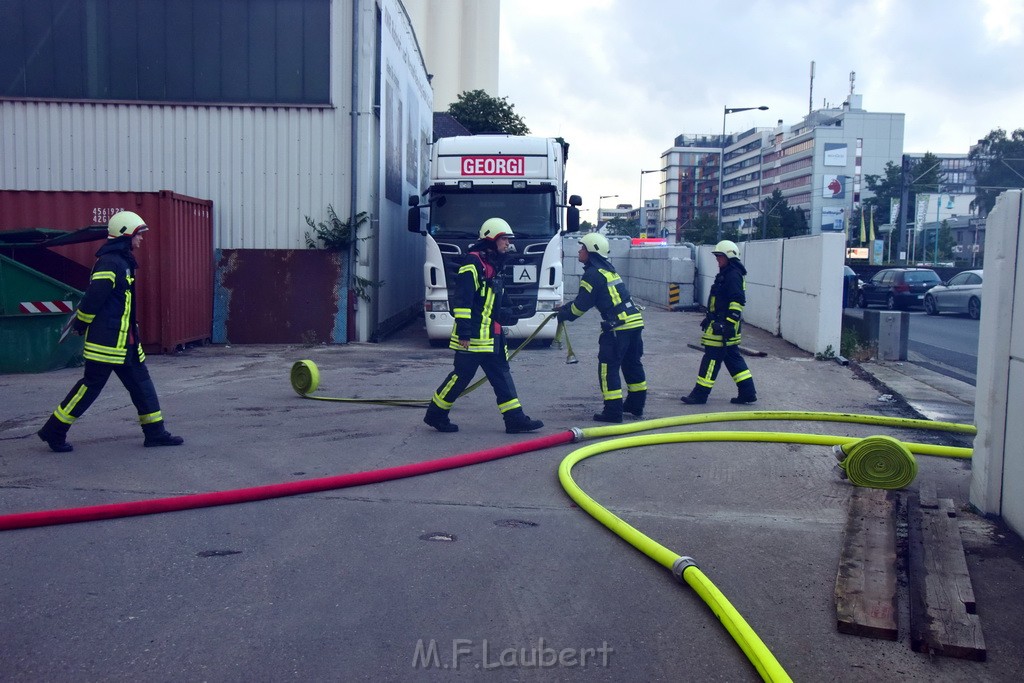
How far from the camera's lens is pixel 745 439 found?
8.21 m

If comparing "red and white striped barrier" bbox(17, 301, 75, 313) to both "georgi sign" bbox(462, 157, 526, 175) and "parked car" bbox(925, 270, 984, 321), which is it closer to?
"georgi sign" bbox(462, 157, 526, 175)

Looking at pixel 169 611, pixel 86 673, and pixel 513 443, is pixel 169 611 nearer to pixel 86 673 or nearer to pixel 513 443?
pixel 86 673

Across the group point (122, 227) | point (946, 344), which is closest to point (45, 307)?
point (122, 227)

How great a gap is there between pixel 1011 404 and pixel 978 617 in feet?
6.12

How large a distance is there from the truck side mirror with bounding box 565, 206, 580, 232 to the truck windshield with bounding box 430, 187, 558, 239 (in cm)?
40

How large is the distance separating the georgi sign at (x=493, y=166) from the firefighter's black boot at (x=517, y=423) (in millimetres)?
8209

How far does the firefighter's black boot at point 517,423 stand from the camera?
8.64 meters

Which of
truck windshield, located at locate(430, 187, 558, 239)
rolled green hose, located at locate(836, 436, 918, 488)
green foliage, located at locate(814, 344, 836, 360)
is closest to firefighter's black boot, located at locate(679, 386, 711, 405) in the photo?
rolled green hose, located at locate(836, 436, 918, 488)

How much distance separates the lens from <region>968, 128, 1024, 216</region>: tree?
6012 cm

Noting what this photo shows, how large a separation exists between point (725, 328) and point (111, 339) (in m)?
6.18

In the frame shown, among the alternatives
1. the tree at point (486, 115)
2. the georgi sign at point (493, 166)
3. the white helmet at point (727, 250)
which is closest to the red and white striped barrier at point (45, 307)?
the georgi sign at point (493, 166)

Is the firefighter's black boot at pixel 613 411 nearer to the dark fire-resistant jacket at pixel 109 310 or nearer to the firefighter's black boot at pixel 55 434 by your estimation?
the dark fire-resistant jacket at pixel 109 310

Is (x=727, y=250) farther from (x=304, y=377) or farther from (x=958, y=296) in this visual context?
(x=958, y=296)

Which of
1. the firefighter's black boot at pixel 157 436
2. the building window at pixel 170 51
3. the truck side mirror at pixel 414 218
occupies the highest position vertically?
the building window at pixel 170 51
